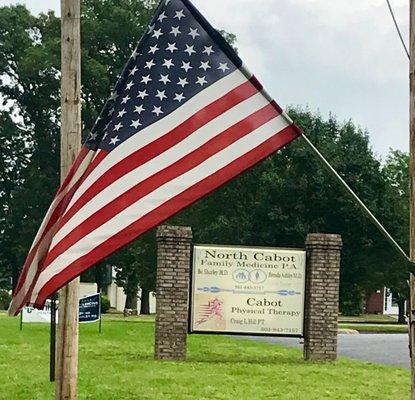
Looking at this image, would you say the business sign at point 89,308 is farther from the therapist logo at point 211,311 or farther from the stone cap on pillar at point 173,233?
the therapist logo at point 211,311

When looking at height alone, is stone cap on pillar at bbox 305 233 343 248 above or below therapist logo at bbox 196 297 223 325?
above

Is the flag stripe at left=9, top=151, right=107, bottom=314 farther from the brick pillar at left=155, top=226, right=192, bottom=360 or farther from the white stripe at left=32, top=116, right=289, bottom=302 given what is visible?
the brick pillar at left=155, top=226, right=192, bottom=360

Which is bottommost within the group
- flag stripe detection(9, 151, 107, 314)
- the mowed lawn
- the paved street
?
the paved street

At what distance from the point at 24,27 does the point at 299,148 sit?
1840cm

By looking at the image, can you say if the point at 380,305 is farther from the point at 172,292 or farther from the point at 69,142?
the point at 69,142

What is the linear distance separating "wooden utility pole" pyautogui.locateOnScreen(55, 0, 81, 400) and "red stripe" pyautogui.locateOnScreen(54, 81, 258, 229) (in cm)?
400

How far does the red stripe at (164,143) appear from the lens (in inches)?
203

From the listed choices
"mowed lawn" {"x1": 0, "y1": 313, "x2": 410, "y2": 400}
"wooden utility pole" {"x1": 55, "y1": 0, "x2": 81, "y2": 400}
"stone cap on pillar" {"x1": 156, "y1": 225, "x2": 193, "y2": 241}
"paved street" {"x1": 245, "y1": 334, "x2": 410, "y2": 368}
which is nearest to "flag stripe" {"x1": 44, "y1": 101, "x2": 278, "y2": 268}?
"wooden utility pole" {"x1": 55, "y1": 0, "x2": 81, "y2": 400}

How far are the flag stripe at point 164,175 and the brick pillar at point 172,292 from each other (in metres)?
13.1

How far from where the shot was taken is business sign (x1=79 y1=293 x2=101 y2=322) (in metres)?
18.6

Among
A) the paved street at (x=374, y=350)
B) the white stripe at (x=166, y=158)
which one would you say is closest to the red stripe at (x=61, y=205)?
the white stripe at (x=166, y=158)

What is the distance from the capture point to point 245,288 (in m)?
18.7

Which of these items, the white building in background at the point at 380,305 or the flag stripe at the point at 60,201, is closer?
the flag stripe at the point at 60,201

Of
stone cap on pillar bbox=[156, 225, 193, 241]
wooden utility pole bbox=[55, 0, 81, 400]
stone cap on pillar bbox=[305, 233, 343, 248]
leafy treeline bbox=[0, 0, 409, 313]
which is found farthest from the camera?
leafy treeline bbox=[0, 0, 409, 313]
